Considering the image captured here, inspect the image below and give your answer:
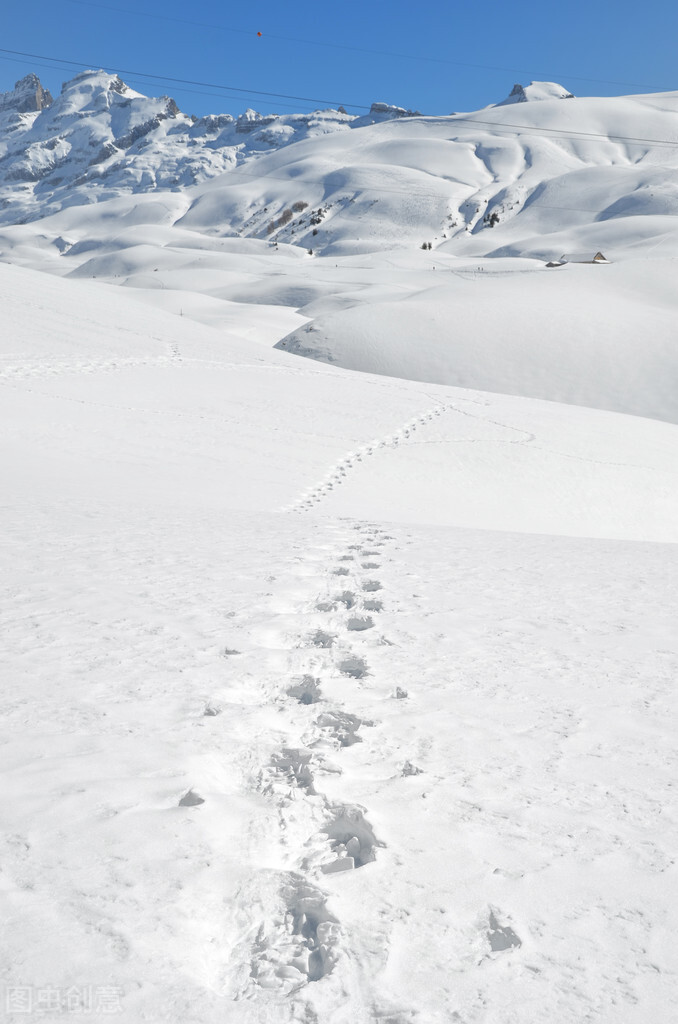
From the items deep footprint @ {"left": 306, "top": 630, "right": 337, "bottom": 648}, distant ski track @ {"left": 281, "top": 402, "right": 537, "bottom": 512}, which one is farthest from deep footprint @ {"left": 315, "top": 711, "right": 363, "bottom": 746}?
distant ski track @ {"left": 281, "top": 402, "right": 537, "bottom": 512}

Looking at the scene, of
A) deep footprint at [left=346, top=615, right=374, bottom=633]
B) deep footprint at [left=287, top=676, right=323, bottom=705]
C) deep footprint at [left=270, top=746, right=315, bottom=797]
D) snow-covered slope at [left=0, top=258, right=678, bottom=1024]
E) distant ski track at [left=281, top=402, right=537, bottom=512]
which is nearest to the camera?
snow-covered slope at [left=0, top=258, right=678, bottom=1024]

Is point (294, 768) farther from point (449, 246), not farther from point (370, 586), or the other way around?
point (449, 246)

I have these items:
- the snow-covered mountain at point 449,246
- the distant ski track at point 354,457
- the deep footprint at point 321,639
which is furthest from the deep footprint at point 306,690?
the snow-covered mountain at point 449,246

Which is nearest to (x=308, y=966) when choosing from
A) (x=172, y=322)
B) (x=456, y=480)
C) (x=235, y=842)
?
(x=235, y=842)

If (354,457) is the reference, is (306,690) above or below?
below

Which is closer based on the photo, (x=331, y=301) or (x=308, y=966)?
(x=308, y=966)

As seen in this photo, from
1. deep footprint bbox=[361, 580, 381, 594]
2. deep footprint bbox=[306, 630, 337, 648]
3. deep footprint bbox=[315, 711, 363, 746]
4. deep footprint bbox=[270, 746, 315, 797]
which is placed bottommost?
deep footprint bbox=[270, 746, 315, 797]

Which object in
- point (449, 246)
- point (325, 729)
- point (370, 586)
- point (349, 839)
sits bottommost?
point (349, 839)

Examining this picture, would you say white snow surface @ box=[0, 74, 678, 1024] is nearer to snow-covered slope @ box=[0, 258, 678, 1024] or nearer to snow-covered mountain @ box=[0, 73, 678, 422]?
snow-covered slope @ box=[0, 258, 678, 1024]

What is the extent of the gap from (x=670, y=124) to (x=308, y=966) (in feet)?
602

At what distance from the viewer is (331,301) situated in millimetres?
47344

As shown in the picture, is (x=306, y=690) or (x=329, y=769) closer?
(x=329, y=769)

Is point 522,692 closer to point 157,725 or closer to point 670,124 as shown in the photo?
point 157,725

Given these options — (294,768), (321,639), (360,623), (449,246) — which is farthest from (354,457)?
(449,246)
